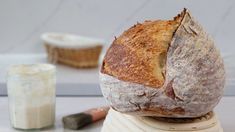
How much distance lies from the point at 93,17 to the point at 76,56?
→ 23 cm

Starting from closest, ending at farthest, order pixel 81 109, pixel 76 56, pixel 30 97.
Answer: pixel 30 97
pixel 81 109
pixel 76 56

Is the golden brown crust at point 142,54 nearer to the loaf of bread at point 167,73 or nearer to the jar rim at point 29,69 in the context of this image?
the loaf of bread at point 167,73

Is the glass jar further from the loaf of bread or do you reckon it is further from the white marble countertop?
the loaf of bread

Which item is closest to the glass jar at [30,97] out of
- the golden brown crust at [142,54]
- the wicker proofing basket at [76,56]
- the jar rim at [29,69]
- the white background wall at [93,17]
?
the jar rim at [29,69]

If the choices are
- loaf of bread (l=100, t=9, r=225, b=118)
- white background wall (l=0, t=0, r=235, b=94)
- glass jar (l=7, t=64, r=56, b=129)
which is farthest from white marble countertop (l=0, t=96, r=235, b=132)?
white background wall (l=0, t=0, r=235, b=94)

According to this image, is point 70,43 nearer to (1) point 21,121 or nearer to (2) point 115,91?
(1) point 21,121

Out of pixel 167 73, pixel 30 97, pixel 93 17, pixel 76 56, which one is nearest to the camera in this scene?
pixel 167 73

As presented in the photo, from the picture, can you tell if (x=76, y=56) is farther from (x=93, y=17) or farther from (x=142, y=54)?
(x=142, y=54)

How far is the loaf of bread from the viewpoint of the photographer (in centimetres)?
56

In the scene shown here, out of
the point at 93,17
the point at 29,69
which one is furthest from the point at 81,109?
the point at 93,17

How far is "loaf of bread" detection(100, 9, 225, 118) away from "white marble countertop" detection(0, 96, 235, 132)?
0.20 meters

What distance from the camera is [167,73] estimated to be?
21.8 inches

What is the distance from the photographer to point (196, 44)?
22.4 inches

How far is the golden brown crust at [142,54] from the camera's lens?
22.2 inches
